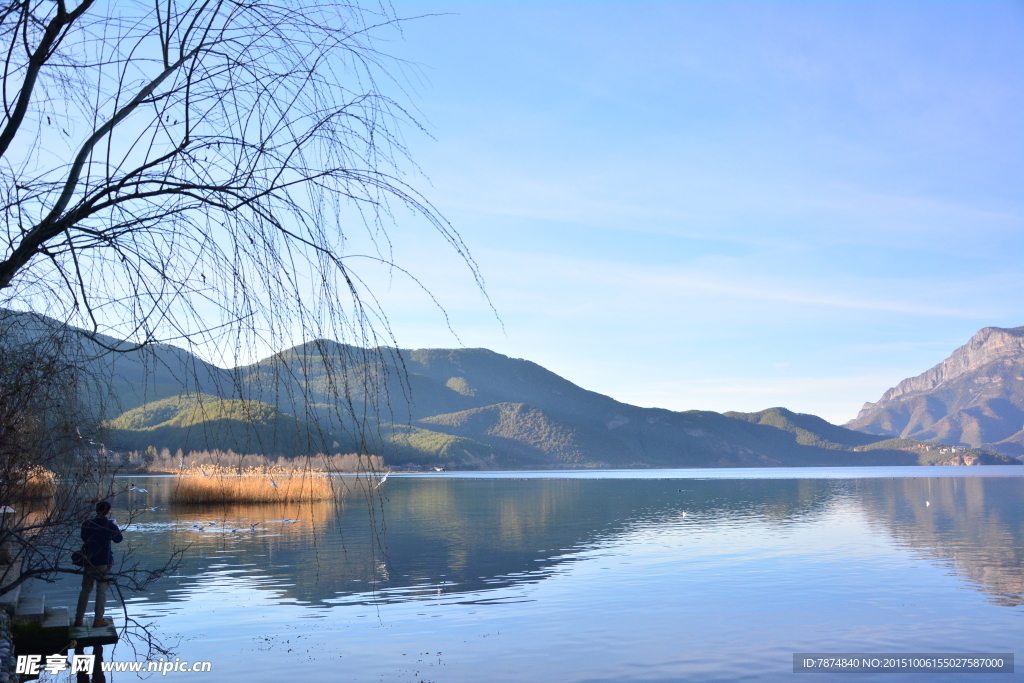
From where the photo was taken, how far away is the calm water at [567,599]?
1798 centimetres

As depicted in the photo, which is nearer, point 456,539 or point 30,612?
point 30,612

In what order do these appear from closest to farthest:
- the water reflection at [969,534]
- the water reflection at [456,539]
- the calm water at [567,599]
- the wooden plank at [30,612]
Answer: the wooden plank at [30,612] → the calm water at [567,599] → the water reflection at [456,539] → the water reflection at [969,534]

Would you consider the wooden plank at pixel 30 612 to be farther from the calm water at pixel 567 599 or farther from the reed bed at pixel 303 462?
the reed bed at pixel 303 462

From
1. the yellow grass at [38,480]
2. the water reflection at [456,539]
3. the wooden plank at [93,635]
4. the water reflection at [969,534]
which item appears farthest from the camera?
the water reflection at [969,534]

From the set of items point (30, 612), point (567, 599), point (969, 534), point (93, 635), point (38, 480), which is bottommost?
point (969, 534)

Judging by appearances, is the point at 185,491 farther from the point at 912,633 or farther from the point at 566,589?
the point at 912,633

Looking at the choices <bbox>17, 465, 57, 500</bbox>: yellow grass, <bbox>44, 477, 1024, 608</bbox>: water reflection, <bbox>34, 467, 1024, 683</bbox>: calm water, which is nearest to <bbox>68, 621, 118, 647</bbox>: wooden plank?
<bbox>34, 467, 1024, 683</bbox>: calm water

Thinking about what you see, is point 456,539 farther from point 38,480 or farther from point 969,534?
point 969,534

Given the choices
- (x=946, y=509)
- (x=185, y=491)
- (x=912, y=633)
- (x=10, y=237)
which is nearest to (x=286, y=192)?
(x=10, y=237)

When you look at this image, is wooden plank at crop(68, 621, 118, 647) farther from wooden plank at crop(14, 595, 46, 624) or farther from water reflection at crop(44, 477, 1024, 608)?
water reflection at crop(44, 477, 1024, 608)

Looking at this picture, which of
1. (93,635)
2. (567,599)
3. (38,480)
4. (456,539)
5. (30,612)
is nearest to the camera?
(93,635)

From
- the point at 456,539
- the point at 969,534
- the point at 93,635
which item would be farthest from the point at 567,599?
the point at 969,534

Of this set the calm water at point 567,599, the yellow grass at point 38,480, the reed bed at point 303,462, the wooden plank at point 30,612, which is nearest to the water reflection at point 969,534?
the calm water at point 567,599

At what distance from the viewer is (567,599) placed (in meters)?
26.0
